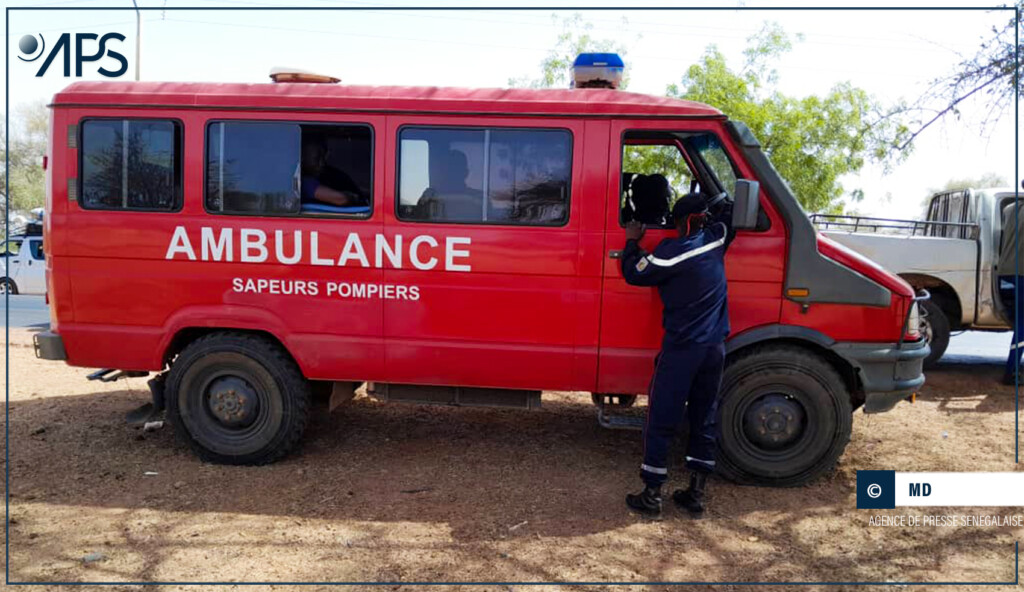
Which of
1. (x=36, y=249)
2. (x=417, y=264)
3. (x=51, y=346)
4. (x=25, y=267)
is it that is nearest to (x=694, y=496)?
(x=417, y=264)

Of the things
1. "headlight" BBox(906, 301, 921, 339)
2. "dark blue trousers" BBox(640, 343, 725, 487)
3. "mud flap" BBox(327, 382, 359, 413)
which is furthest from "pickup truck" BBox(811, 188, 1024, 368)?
"mud flap" BBox(327, 382, 359, 413)

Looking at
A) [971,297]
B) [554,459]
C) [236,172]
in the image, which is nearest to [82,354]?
[236,172]

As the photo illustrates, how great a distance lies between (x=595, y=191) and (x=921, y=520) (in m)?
2.92

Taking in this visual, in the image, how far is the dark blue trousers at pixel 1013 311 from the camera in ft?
28.0

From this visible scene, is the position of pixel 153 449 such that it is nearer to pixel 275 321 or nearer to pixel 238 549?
pixel 275 321

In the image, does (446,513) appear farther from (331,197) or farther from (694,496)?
(331,197)

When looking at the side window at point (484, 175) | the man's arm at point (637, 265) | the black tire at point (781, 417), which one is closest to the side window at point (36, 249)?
the side window at point (484, 175)

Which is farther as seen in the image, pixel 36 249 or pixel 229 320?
pixel 36 249

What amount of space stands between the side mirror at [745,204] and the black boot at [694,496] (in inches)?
63.0

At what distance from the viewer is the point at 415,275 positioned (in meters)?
5.33

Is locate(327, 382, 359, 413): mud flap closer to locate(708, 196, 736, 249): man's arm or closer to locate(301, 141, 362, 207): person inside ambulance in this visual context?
locate(301, 141, 362, 207): person inside ambulance

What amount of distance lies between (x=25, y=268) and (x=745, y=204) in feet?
61.1

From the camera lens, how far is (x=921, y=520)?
4805 millimetres
